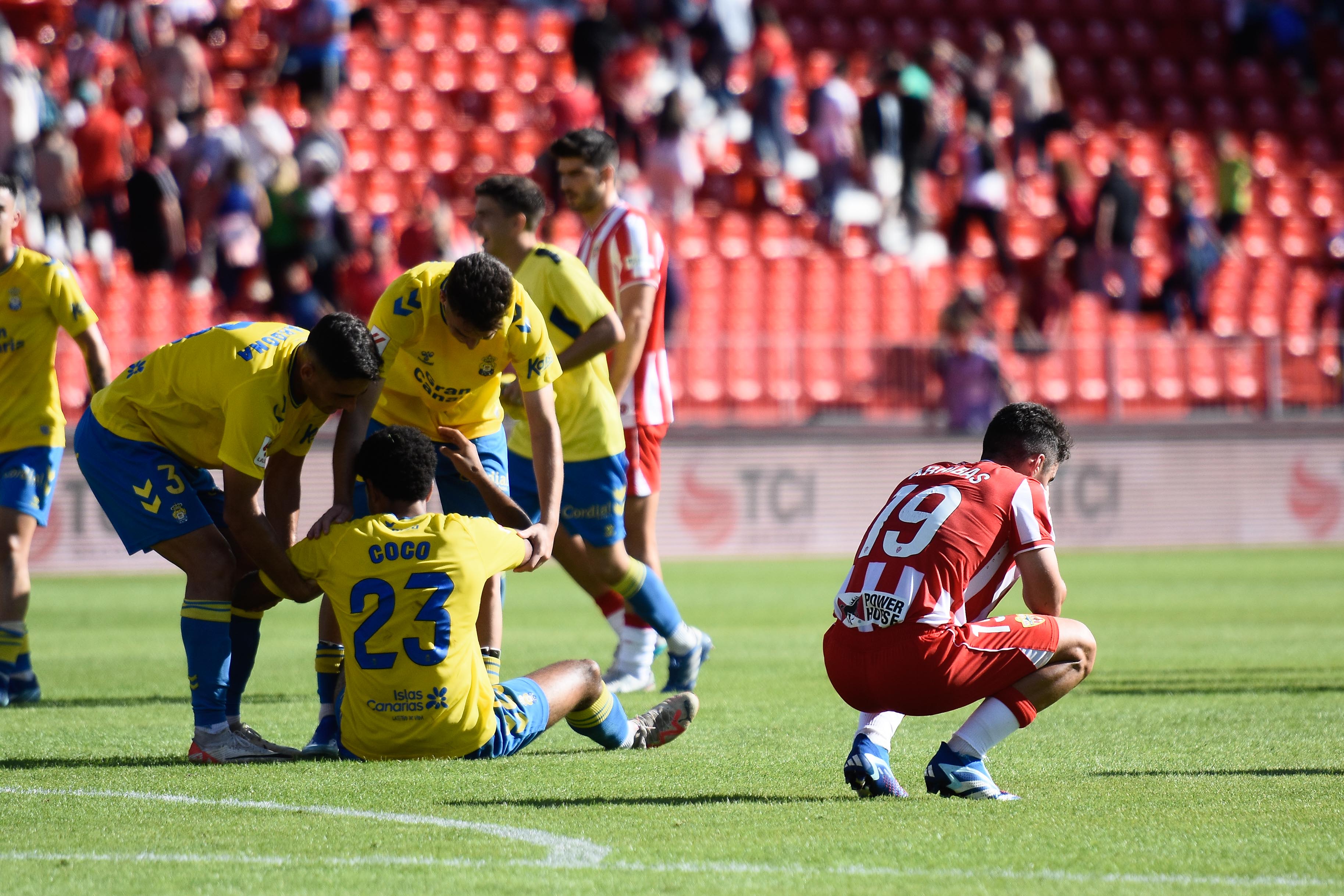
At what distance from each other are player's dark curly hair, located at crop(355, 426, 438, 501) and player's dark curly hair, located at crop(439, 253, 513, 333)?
0.54m

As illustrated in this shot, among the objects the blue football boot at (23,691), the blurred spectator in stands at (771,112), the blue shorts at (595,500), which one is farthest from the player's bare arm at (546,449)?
the blurred spectator in stands at (771,112)

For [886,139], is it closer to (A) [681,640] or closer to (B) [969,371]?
(B) [969,371]

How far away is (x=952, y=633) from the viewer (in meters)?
5.18

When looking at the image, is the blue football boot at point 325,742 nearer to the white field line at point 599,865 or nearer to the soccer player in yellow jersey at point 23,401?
the white field line at point 599,865

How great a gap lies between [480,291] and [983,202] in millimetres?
16578

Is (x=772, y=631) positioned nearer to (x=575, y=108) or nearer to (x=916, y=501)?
(x=916, y=501)

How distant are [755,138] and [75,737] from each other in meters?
16.3

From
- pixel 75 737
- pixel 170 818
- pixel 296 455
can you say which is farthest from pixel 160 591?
pixel 170 818

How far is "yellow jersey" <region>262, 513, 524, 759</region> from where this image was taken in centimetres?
549

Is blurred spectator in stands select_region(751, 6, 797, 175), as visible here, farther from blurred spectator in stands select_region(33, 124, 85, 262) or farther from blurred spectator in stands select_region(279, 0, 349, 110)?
blurred spectator in stands select_region(33, 124, 85, 262)

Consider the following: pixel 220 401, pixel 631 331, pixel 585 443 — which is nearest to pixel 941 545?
pixel 220 401

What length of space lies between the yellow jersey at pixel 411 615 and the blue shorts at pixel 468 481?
1226 mm

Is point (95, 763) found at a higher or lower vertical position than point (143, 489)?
lower

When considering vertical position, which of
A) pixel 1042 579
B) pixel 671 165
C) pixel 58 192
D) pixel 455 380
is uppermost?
pixel 671 165
